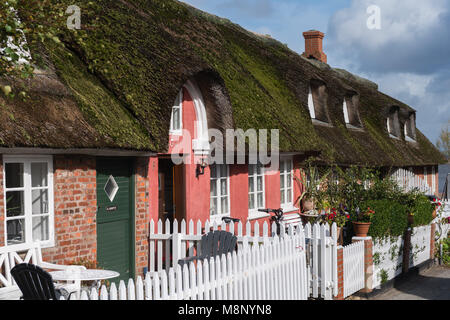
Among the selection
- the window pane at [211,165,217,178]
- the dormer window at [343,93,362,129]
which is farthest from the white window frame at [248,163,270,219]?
the dormer window at [343,93,362,129]

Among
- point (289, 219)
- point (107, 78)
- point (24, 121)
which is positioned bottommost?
point (289, 219)

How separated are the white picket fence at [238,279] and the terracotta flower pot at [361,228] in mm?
1613

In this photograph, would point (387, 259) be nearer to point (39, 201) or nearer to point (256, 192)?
point (256, 192)

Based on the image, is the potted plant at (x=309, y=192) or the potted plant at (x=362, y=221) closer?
the potted plant at (x=362, y=221)

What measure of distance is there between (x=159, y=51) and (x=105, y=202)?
9.37 ft

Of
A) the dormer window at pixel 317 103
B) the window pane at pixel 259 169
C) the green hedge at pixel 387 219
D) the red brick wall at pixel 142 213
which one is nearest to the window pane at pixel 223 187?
the window pane at pixel 259 169

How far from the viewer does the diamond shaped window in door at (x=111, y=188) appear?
334 inches

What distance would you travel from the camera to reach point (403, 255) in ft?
35.5

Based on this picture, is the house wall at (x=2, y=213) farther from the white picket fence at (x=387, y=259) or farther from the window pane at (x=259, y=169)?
the window pane at (x=259, y=169)

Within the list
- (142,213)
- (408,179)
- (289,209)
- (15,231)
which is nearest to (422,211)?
(289,209)

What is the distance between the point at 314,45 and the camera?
24.8 metres

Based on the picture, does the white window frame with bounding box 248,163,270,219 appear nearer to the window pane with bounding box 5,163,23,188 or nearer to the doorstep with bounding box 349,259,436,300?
the doorstep with bounding box 349,259,436,300
